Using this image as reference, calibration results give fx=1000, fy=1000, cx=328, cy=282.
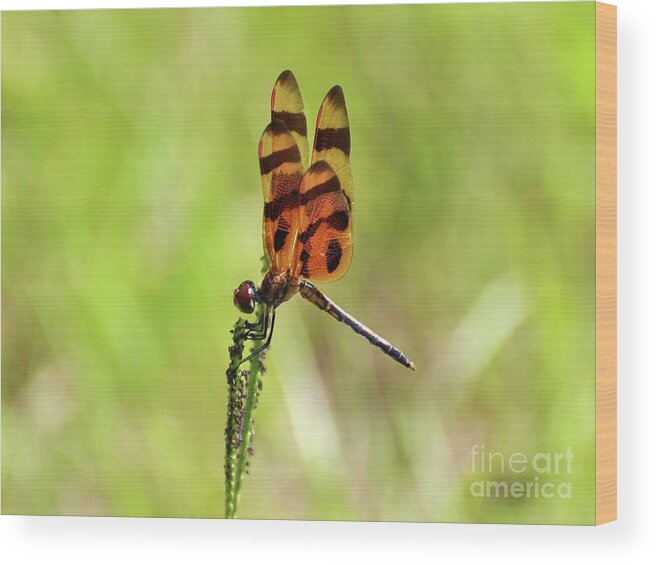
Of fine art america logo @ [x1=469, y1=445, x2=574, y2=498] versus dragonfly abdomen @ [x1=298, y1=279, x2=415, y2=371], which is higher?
dragonfly abdomen @ [x1=298, y1=279, x2=415, y2=371]

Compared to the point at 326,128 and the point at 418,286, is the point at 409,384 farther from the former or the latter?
the point at 326,128

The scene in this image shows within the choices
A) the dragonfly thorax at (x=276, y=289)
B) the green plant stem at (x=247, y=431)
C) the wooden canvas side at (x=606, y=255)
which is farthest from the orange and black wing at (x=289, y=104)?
the wooden canvas side at (x=606, y=255)

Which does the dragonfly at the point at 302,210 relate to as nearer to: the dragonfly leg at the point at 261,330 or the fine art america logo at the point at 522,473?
the dragonfly leg at the point at 261,330

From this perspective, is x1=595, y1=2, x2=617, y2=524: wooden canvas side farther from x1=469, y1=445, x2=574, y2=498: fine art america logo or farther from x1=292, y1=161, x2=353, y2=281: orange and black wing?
x1=292, y1=161, x2=353, y2=281: orange and black wing

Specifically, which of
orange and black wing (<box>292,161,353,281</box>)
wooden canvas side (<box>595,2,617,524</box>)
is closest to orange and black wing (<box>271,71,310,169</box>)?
orange and black wing (<box>292,161,353,281</box>)

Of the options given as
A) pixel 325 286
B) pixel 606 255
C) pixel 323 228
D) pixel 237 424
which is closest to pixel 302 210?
pixel 323 228

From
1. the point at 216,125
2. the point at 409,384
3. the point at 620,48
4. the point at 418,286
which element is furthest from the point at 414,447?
the point at 620,48

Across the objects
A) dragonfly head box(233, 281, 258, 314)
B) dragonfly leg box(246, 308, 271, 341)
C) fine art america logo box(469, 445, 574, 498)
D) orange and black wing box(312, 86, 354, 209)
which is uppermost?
orange and black wing box(312, 86, 354, 209)
